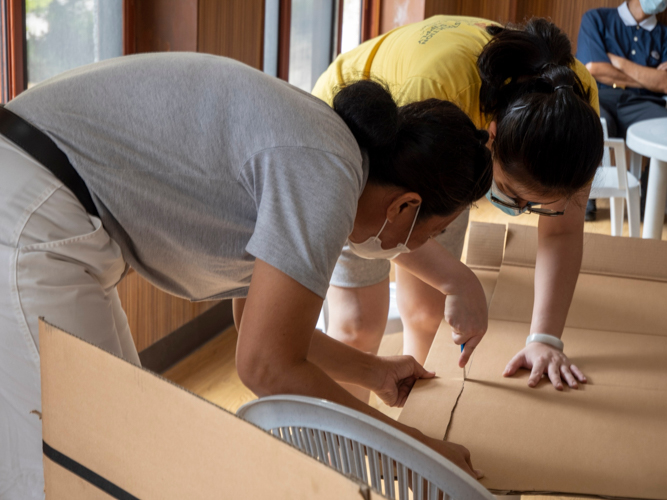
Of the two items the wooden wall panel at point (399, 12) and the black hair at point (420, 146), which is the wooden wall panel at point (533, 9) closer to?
the wooden wall panel at point (399, 12)

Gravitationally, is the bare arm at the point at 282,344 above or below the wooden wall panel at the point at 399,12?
below

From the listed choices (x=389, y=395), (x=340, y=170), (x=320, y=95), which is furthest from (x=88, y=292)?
(x=320, y=95)

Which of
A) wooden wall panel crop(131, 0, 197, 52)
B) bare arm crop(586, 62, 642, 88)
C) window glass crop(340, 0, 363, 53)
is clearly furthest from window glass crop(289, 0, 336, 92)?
bare arm crop(586, 62, 642, 88)

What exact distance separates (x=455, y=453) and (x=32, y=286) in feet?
1.58

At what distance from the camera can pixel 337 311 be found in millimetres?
1477

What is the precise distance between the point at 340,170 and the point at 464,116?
0.23 metres

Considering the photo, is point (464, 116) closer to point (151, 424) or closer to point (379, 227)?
point (379, 227)

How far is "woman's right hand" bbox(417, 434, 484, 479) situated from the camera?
2.26ft

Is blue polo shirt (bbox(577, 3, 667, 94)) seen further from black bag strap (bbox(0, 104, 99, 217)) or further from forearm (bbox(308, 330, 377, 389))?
black bag strap (bbox(0, 104, 99, 217))

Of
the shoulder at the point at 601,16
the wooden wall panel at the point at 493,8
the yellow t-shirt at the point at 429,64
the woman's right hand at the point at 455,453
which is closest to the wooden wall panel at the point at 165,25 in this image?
the yellow t-shirt at the point at 429,64

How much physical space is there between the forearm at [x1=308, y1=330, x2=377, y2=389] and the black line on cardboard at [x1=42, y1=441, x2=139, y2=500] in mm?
450

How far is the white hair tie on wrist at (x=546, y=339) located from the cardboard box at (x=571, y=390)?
4cm

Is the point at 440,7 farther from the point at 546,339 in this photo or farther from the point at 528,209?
the point at 546,339

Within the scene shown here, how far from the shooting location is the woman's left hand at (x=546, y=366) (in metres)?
0.90
